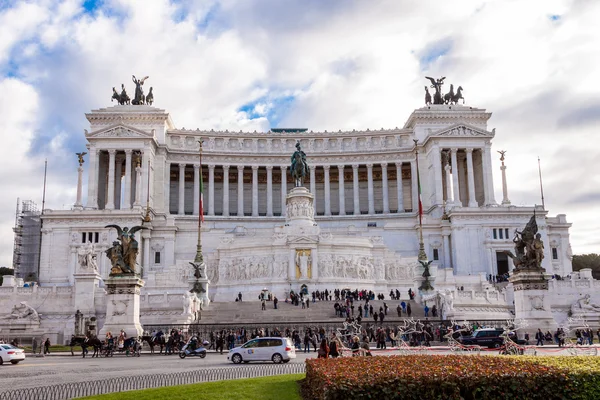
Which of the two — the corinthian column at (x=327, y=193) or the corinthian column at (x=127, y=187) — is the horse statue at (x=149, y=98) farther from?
the corinthian column at (x=327, y=193)

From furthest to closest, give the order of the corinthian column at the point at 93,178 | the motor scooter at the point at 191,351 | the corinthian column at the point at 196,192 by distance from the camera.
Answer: the corinthian column at the point at 196,192, the corinthian column at the point at 93,178, the motor scooter at the point at 191,351

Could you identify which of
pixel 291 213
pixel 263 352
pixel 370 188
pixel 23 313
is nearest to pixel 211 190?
pixel 370 188

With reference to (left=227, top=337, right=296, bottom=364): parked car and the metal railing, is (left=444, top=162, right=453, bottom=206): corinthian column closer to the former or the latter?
(left=227, top=337, right=296, bottom=364): parked car

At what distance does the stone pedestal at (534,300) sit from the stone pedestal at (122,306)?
24.0 m

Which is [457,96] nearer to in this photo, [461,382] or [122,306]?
[122,306]

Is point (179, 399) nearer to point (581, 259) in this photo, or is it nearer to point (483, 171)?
point (483, 171)

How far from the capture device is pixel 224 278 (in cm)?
7294

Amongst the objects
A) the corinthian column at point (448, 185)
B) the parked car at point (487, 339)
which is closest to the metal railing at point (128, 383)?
the parked car at point (487, 339)

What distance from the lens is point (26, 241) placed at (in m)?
98.6

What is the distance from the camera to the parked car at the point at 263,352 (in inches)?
1240

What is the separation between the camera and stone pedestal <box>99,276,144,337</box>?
39.5 metres

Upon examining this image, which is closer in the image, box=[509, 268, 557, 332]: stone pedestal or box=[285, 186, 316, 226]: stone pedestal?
box=[509, 268, 557, 332]: stone pedestal

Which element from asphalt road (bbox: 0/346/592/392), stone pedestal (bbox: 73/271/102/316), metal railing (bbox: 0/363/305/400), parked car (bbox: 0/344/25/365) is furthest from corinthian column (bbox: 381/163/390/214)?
metal railing (bbox: 0/363/305/400)

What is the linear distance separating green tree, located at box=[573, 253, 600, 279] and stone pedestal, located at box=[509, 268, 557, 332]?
8002 centimetres
